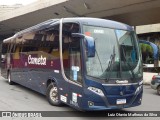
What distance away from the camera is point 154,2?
2222 centimetres

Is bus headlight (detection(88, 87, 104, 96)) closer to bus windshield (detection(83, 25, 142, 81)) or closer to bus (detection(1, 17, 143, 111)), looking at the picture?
bus (detection(1, 17, 143, 111))

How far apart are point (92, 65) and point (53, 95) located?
2684 mm

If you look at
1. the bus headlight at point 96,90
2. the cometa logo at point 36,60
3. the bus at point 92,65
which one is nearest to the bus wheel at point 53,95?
the bus at point 92,65

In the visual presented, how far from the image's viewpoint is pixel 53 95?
10875 millimetres

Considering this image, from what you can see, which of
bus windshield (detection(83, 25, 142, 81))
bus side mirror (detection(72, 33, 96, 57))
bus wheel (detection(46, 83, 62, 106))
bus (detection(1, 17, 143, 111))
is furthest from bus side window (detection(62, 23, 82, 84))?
bus wheel (detection(46, 83, 62, 106))

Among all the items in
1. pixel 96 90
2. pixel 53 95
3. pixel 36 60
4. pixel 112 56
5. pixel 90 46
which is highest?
pixel 90 46

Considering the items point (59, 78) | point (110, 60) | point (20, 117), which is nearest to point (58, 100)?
point (59, 78)

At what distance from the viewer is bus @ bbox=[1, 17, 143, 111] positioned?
866 cm

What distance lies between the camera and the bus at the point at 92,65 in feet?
28.4

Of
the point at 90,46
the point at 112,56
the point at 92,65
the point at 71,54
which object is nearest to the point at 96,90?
the point at 92,65

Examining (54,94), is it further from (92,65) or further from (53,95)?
(92,65)

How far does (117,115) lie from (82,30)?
9.38 ft

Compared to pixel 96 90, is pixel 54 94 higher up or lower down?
→ lower down

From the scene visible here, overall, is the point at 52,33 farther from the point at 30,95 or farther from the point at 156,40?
the point at 156,40
